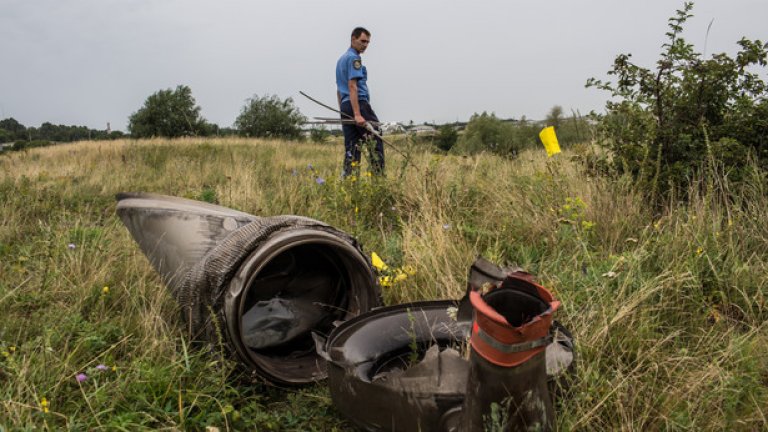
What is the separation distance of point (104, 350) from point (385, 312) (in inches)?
51.1

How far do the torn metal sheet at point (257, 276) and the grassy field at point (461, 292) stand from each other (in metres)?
0.15

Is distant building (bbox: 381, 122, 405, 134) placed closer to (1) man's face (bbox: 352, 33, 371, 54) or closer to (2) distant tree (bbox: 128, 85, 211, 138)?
(1) man's face (bbox: 352, 33, 371, 54)

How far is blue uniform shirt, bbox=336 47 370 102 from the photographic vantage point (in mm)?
6453

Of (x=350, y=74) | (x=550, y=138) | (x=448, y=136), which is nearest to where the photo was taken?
(x=550, y=138)

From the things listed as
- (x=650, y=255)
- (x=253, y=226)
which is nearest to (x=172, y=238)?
(x=253, y=226)

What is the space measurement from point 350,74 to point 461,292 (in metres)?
4.27

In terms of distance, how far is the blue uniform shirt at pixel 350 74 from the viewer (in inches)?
254

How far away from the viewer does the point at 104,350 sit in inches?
94.1

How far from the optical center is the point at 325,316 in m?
3.04

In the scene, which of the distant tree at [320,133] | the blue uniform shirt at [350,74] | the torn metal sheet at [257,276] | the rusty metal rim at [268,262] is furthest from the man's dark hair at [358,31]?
the rusty metal rim at [268,262]

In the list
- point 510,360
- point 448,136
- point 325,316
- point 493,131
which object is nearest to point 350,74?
point 325,316

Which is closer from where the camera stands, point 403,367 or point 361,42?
point 403,367

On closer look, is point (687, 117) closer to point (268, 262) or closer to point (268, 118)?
point (268, 262)

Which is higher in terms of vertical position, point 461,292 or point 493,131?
point 493,131
